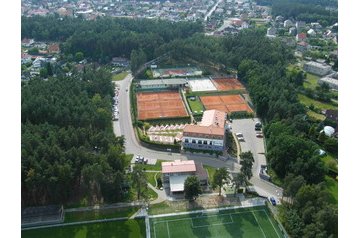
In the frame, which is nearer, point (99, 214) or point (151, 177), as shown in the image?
point (99, 214)

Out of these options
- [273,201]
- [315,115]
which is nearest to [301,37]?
[315,115]

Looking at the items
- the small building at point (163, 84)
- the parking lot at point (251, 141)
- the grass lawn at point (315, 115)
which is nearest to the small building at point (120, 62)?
the small building at point (163, 84)

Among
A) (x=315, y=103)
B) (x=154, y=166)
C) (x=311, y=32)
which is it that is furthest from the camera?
(x=311, y=32)

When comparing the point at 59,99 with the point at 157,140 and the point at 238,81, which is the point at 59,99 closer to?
the point at 157,140

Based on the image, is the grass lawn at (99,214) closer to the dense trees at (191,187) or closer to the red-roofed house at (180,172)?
the red-roofed house at (180,172)

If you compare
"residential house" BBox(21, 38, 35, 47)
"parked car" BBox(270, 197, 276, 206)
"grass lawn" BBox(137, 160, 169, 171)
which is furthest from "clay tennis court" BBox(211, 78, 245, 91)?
"residential house" BBox(21, 38, 35, 47)

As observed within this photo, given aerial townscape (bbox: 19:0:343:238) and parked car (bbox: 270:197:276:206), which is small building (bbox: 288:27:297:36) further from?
parked car (bbox: 270:197:276:206)

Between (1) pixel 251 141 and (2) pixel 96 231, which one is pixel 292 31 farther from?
(2) pixel 96 231
